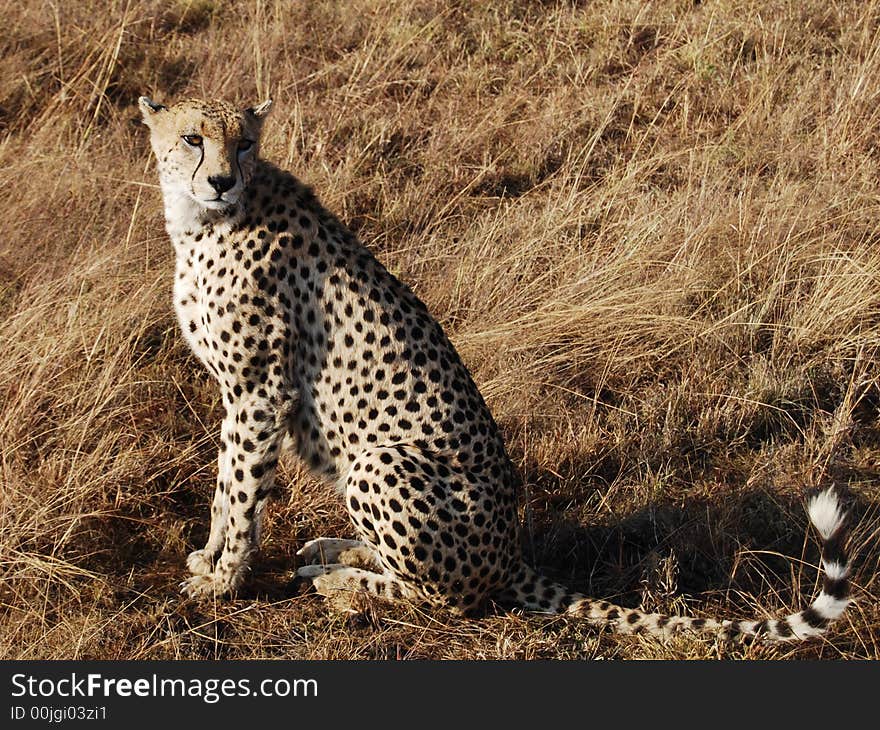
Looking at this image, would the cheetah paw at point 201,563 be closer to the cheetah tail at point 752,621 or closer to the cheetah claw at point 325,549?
the cheetah claw at point 325,549

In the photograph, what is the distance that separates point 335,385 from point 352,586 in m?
0.61

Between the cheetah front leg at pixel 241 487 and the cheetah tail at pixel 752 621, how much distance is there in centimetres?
81

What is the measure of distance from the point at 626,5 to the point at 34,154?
3.29 metres

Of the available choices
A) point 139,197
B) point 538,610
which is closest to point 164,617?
point 538,610

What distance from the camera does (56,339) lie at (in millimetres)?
4133

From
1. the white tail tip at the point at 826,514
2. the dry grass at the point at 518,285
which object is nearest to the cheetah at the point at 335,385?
the dry grass at the point at 518,285

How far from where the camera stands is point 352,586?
3609 mm

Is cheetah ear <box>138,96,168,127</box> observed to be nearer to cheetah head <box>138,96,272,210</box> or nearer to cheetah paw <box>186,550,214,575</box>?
cheetah head <box>138,96,272,210</box>

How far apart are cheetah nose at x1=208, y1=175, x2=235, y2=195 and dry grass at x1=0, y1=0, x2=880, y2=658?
3.28ft

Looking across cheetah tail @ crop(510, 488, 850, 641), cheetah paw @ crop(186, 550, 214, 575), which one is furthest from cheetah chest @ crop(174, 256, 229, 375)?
cheetah tail @ crop(510, 488, 850, 641)

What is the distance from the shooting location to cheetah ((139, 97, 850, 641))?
3418mm

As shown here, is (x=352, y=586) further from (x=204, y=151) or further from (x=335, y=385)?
(x=204, y=151)

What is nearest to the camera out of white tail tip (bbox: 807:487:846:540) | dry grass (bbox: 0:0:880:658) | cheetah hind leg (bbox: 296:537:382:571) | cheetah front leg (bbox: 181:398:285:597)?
white tail tip (bbox: 807:487:846:540)

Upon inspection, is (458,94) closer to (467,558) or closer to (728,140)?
(728,140)
